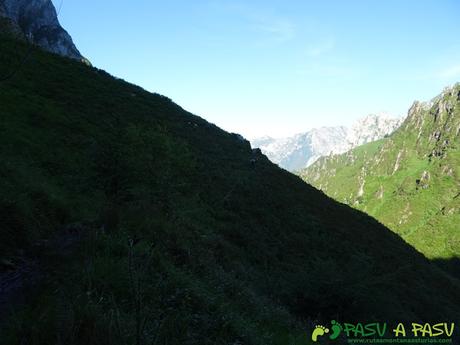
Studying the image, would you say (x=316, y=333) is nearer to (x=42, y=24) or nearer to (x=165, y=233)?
(x=165, y=233)

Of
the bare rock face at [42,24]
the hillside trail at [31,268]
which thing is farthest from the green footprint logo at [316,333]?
the bare rock face at [42,24]

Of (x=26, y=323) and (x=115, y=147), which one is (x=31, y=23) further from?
(x=26, y=323)

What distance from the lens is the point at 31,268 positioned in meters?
7.11

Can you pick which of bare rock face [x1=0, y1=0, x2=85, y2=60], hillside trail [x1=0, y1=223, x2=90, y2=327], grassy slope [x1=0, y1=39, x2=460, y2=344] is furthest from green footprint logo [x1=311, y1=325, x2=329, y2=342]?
bare rock face [x1=0, y1=0, x2=85, y2=60]

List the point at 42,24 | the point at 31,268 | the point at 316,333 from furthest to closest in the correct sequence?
the point at 42,24 → the point at 316,333 → the point at 31,268

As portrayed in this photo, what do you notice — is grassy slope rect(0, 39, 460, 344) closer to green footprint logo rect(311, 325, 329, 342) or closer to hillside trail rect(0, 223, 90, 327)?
hillside trail rect(0, 223, 90, 327)

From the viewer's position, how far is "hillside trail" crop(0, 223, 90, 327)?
19.1 feet

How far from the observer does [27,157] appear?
18.4 metres

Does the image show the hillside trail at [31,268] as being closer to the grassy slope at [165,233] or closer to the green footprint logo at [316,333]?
the grassy slope at [165,233]

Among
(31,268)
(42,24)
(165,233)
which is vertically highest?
(42,24)

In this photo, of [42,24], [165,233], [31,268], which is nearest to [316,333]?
[165,233]

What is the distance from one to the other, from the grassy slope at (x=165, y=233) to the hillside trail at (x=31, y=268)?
24 centimetres

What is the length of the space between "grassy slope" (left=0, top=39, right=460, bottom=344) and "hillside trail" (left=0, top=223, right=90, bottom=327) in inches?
9.4

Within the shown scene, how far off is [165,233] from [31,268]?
10.4ft
